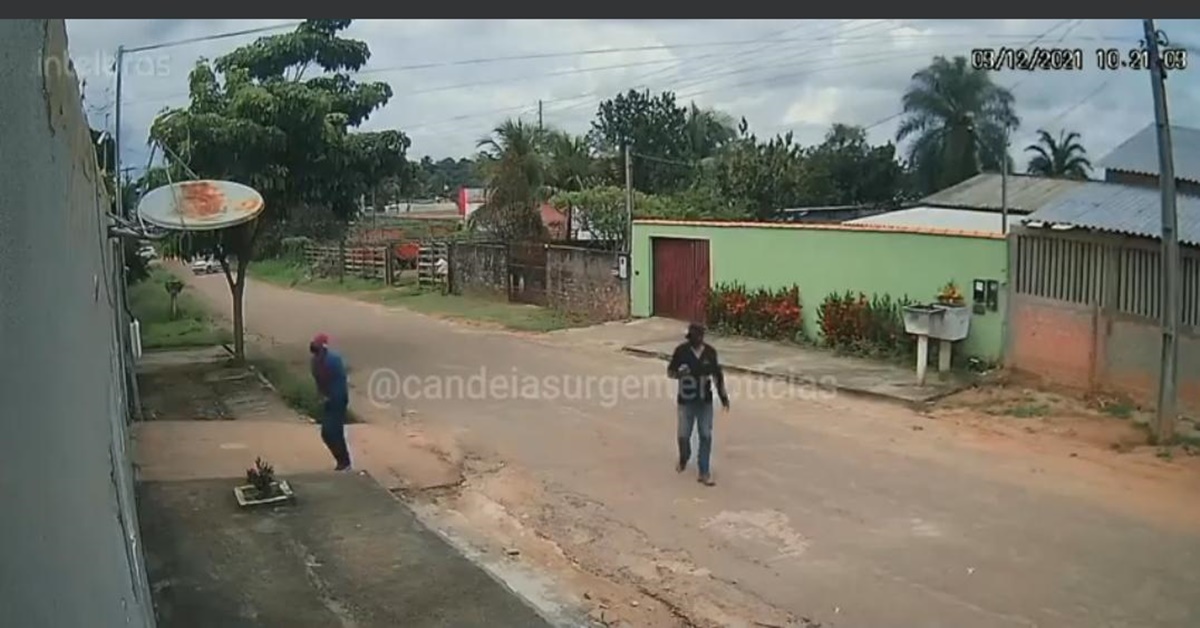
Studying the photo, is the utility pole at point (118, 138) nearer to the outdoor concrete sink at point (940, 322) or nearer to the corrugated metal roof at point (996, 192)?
the outdoor concrete sink at point (940, 322)

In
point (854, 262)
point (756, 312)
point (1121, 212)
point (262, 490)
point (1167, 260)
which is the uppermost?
point (1121, 212)

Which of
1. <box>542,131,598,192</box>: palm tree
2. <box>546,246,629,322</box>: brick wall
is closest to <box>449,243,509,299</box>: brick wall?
<box>546,246,629,322</box>: brick wall

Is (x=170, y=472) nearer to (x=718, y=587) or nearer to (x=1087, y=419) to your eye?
(x=718, y=587)

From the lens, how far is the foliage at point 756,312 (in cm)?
1625

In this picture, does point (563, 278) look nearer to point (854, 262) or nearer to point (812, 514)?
point (854, 262)

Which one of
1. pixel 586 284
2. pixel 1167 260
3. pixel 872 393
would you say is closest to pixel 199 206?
pixel 872 393

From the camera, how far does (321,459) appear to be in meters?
9.64

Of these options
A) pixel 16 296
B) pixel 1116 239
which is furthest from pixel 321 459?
pixel 1116 239

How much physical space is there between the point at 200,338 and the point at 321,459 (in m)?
11.0

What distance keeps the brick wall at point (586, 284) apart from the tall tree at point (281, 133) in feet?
19.5

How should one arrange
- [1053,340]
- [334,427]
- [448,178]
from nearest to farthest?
[334,427]
[1053,340]
[448,178]

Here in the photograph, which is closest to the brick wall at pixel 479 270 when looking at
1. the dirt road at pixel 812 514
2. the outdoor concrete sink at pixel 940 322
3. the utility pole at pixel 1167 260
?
the dirt road at pixel 812 514

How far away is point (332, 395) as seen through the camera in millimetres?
9062

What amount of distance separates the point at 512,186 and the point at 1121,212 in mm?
16815
